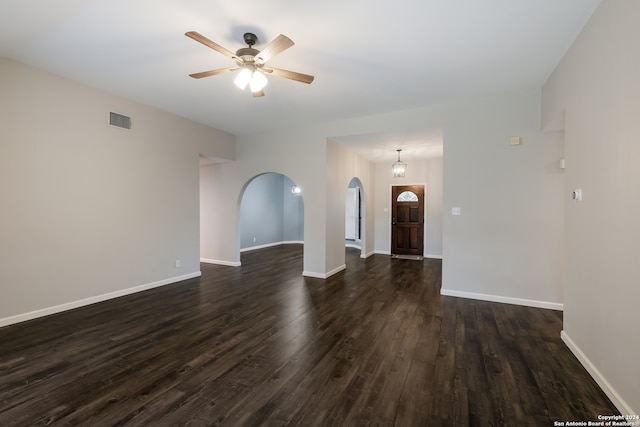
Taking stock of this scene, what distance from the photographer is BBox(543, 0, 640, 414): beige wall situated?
183cm

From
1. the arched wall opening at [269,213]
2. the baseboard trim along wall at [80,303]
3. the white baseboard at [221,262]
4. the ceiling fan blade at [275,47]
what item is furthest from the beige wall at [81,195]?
the arched wall opening at [269,213]

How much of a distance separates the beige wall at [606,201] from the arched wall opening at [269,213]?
6644 mm

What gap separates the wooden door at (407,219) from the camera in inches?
317

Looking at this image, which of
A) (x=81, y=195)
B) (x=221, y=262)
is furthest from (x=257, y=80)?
(x=221, y=262)

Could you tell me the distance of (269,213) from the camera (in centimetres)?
995

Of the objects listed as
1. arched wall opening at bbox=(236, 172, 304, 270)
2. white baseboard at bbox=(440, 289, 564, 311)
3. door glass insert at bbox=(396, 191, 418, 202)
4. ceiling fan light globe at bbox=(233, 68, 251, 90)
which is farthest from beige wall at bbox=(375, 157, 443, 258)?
ceiling fan light globe at bbox=(233, 68, 251, 90)

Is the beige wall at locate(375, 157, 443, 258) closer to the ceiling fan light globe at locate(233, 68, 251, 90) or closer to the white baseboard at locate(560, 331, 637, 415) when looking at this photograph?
the white baseboard at locate(560, 331, 637, 415)

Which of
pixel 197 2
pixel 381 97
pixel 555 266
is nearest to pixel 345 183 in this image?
pixel 381 97

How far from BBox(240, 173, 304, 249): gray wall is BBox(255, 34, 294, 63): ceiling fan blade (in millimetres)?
5806

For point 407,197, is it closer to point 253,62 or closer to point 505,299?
point 505,299

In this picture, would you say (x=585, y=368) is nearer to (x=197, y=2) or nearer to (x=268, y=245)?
(x=197, y=2)

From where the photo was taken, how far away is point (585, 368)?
2.44 m

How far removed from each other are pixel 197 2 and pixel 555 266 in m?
5.14

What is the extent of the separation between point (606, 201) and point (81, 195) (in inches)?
225
